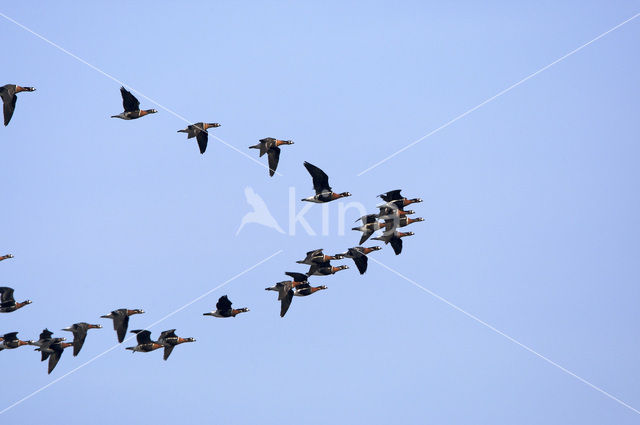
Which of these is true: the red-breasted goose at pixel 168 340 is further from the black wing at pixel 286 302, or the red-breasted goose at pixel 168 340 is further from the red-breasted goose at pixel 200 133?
the red-breasted goose at pixel 200 133

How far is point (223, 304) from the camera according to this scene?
564 feet

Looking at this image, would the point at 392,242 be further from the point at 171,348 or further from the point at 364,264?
the point at 171,348

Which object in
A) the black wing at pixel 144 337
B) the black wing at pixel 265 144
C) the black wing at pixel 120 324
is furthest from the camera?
the black wing at pixel 265 144

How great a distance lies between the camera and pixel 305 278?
17475cm

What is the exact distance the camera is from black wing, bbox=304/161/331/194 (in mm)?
175250

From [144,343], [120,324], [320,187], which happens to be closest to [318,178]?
[320,187]

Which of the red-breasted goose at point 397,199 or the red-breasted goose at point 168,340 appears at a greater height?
the red-breasted goose at point 397,199

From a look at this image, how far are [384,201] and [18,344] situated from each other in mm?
44740

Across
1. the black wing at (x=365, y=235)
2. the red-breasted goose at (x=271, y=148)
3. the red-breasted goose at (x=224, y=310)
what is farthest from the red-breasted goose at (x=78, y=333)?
the black wing at (x=365, y=235)

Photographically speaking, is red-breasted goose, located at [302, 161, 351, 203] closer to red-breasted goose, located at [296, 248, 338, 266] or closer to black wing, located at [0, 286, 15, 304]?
red-breasted goose, located at [296, 248, 338, 266]

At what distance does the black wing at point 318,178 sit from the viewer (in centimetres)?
17525

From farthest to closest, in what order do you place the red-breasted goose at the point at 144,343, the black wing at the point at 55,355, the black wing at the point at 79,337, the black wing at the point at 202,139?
the black wing at the point at 202,139
the black wing at the point at 55,355
the black wing at the point at 79,337
the red-breasted goose at the point at 144,343

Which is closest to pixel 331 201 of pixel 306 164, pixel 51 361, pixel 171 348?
pixel 306 164

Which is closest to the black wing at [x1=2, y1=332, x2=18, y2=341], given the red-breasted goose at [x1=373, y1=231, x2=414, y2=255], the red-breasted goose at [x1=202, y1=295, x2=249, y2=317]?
the red-breasted goose at [x1=202, y1=295, x2=249, y2=317]
